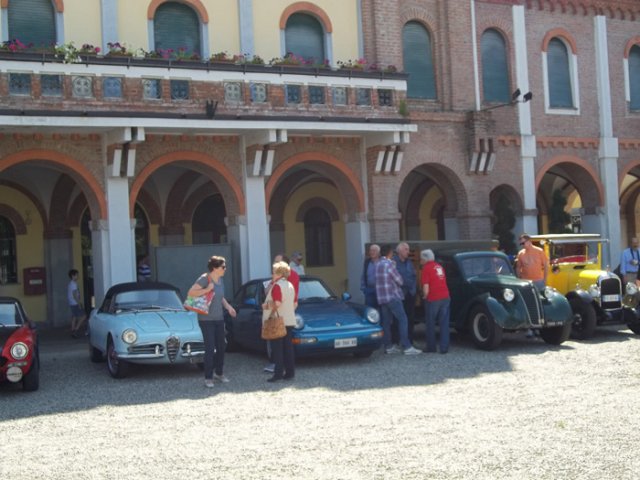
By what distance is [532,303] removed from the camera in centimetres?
1389

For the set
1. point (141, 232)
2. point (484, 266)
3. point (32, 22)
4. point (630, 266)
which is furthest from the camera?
point (141, 232)

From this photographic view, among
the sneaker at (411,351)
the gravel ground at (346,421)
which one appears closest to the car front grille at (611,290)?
the gravel ground at (346,421)

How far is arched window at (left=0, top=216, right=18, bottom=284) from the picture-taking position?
69.8 ft

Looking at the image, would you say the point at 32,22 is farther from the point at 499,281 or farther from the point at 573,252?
the point at 573,252

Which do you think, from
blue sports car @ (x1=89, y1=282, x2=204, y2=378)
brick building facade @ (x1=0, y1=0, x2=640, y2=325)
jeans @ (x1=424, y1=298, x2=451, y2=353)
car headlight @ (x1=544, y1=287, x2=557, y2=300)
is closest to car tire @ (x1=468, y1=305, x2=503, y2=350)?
jeans @ (x1=424, y1=298, x2=451, y2=353)

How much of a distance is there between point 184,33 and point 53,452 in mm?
12114

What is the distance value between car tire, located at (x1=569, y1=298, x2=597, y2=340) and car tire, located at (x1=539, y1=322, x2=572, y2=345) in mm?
540

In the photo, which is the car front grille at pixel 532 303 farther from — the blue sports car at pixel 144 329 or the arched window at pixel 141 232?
the arched window at pixel 141 232

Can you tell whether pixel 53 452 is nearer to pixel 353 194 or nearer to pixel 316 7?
pixel 353 194

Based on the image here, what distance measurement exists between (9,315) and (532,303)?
824 cm

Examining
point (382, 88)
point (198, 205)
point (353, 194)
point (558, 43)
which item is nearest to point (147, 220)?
point (198, 205)

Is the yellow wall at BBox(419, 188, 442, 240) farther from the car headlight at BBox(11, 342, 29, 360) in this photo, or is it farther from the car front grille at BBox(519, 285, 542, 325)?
the car headlight at BBox(11, 342, 29, 360)

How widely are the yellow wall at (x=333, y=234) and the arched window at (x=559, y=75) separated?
6711 mm

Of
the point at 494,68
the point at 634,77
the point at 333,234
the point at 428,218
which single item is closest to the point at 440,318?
the point at 494,68
